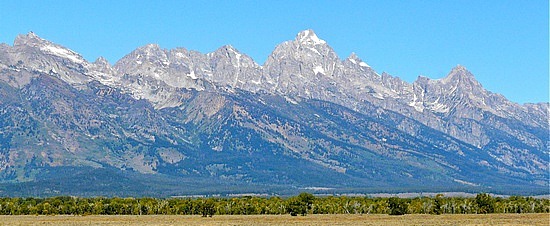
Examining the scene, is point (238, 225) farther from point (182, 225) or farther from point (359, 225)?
point (359, 225)

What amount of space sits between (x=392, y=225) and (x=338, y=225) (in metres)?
9.76

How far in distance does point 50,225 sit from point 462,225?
74379 mm

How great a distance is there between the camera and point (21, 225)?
154 meters

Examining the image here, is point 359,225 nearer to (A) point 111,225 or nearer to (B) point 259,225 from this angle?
(B) point 259,225

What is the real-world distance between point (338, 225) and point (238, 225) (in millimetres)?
18067

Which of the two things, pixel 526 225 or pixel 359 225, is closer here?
pixel 526 225

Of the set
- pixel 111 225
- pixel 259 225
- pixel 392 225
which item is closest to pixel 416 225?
pixel 392 225

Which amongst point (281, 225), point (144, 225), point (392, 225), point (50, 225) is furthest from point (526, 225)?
point (50, 225)

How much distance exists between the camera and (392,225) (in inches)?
6019

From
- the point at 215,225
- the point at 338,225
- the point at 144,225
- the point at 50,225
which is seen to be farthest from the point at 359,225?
the point at 50,225

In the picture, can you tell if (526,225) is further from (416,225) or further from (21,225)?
(21,225)

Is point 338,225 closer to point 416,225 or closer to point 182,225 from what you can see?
point 416,225

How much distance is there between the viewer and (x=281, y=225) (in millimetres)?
155500

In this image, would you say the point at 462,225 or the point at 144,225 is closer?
the point at 462,225
